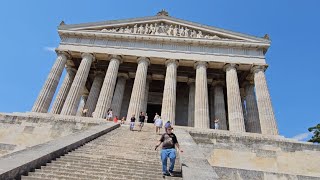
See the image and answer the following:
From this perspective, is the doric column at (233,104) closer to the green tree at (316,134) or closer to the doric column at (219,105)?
the doric column at (219,105)

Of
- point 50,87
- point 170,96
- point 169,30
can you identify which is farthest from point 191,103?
point 50,87

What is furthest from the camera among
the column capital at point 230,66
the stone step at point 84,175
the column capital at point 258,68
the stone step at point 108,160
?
the column capital at point 230,66

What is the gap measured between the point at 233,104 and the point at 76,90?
643 inches

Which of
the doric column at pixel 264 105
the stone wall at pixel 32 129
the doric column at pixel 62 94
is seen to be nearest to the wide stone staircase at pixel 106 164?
the stone wall at pixel 32 129

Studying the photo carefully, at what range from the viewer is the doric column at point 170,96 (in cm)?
2401

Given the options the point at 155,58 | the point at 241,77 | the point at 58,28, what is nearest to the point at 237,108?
the point at 241,77

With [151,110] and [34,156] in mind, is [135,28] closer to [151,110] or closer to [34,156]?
[151,110]

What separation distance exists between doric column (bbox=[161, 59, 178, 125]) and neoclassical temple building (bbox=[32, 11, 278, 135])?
0.10 meters

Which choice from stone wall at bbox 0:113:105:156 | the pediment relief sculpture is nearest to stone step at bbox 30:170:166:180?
stone wall at bbox 0:113:105:156

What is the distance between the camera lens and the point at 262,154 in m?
14.0

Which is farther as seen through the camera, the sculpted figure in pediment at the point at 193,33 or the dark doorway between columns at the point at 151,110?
the dark doorway between columns at the point at 151,110

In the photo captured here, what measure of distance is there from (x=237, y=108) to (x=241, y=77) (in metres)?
8.11

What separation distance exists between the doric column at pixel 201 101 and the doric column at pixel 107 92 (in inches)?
358

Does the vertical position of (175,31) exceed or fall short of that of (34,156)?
it exceeds it
